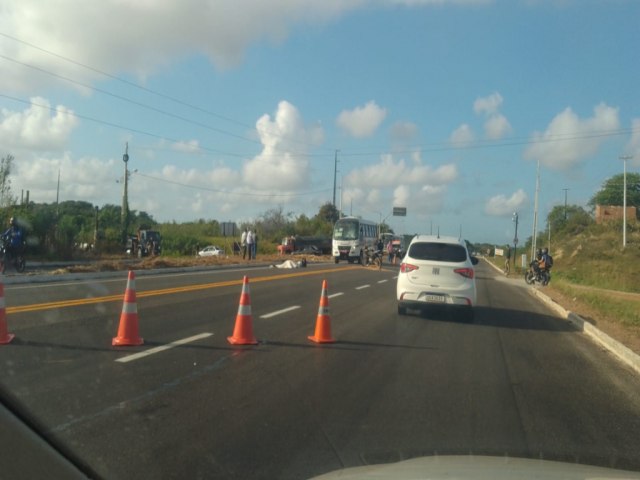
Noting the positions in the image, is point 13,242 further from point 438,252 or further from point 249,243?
point 249,243

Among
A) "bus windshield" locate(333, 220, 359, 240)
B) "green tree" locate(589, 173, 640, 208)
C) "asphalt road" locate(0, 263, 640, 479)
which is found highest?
"green tree" locate(589, 173, 640, 208)

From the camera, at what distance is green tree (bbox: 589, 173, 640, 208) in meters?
98.2

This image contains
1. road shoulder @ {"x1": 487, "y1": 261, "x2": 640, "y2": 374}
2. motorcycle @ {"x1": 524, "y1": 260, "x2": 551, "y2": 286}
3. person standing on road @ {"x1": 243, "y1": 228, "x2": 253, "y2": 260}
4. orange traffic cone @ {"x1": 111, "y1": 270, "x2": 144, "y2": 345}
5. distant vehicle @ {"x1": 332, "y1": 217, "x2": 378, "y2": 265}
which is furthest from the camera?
distant vehicle @ {"x1": 332, "y1": 217, "x2": 378, "y2": 265}

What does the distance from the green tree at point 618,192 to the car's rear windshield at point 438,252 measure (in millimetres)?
92960

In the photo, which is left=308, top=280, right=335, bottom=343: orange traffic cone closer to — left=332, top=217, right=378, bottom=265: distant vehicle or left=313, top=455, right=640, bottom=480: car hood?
left=313, top=455, right=640, bottom=480: car hood

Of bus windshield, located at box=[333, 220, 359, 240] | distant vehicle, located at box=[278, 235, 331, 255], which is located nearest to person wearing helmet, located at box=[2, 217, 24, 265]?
bus windshield, located at box=[333, 220, 359, 240]

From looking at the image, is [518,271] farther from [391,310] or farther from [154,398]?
[154,398]

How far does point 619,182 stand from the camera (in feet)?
339

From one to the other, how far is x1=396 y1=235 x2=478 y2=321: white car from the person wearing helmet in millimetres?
15105

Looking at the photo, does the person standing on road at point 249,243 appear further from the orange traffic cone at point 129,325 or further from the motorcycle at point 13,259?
the orange traffic cone at point 129,325

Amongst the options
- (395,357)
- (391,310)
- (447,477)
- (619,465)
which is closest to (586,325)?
(391,310)

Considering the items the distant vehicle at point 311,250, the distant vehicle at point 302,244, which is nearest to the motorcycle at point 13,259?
the distant vehicle at point 302,244

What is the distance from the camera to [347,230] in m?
50.4

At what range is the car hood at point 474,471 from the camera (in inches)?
156
